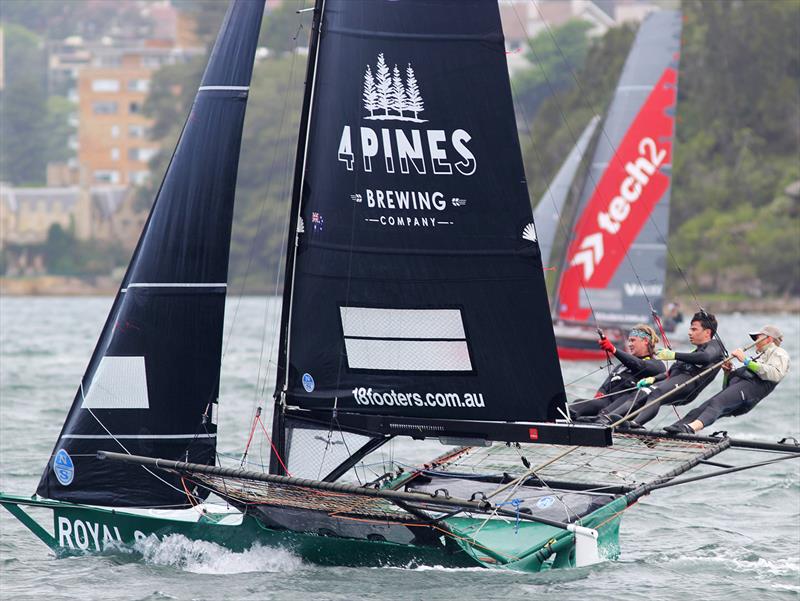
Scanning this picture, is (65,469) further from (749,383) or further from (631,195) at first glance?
(631,195)

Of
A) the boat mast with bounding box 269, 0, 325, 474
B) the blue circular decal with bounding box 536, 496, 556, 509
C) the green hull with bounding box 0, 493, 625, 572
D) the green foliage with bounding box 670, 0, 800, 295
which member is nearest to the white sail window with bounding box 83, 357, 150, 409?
the green hull with bounding box 0, 493, 625, 572

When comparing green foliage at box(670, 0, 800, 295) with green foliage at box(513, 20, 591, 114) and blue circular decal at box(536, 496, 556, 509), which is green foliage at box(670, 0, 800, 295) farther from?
blue circular decal at box(536, 496, 556, 509)

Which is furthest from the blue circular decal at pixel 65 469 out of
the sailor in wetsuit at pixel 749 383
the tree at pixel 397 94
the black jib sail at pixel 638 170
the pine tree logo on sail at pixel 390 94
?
the black jib sail at pixel 638 170

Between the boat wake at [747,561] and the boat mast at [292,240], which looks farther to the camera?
the boat wake at [747,561]

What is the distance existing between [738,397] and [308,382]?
2.99 metres

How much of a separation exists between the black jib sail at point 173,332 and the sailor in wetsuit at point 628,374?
8.65 feet

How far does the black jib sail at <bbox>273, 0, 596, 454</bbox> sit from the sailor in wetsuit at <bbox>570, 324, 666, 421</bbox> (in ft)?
3.47

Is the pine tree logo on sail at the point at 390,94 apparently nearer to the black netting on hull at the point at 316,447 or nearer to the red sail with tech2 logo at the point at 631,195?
the black netting on hull at the point at 316,447

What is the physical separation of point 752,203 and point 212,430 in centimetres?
4995

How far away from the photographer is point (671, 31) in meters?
26.1

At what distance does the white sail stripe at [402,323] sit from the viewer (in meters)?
10.3

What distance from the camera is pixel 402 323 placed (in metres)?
10.4

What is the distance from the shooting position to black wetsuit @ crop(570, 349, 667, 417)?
1131 centimetres

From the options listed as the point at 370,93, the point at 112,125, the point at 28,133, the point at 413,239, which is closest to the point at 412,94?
the point at 370,93
